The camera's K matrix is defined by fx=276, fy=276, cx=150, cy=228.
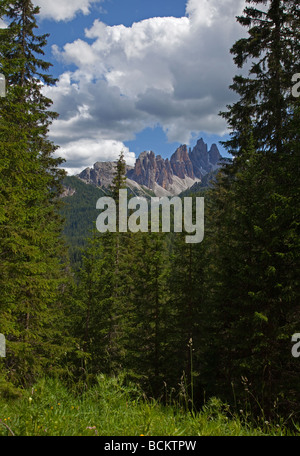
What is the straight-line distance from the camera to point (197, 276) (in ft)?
48.8

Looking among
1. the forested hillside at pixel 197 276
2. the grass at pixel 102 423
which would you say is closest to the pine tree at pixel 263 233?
the forested hillside at pixel 197 276

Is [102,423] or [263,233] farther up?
[263,233]

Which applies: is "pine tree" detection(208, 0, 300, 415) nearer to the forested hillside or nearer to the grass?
the forested hillside

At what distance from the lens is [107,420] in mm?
3176

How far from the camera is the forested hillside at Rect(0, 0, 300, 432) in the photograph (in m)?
8.13

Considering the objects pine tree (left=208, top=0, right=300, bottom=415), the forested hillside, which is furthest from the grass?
pine tree (left=208, top=0, right=300, bottom=415)

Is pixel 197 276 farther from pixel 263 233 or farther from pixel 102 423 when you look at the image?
pixel 102 423

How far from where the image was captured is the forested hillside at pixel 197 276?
8.13 metres

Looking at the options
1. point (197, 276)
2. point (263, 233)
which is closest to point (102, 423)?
point (263, 233)

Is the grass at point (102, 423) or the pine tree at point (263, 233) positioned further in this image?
the pine tree at point (263, 233)

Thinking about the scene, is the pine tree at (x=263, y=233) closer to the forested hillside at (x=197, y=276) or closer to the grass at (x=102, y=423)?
the forested hillside at (x=197, y=276)

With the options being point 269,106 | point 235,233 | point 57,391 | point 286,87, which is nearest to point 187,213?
point 235,233

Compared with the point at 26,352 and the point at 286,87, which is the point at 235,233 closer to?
the point at 286,87
